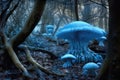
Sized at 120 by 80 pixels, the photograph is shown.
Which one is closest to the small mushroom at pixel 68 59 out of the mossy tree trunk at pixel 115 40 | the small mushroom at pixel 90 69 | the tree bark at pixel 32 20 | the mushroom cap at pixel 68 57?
the mushroom cap at pixel 68 57

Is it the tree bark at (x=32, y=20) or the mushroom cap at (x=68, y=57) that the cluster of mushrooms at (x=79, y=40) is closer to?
the mushroom cap at (x=68, y=57)

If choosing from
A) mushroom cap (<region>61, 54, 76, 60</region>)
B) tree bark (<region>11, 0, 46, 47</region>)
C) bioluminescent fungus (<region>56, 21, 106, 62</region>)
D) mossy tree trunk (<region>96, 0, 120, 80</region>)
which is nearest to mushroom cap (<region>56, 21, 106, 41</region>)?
bioluminescent fungus (<region>56, 21, 106, 62</region>)

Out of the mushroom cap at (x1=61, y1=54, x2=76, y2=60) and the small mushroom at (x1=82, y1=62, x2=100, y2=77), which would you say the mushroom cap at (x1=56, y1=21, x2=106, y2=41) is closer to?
the mushroom cap at (x1=61, y1=54, x2=76, y2=60)

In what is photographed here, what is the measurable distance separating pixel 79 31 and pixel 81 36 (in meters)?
0.23

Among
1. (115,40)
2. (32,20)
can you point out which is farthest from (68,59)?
(115,40)

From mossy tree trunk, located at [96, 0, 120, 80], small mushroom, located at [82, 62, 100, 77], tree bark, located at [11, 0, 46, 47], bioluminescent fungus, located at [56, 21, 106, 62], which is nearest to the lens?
mossy tree trunk, located at [96, 0, 120, 80]

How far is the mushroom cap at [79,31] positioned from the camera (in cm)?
686

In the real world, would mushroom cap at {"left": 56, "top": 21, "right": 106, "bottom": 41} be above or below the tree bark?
below

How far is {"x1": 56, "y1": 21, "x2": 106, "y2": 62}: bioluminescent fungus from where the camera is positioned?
22.6 feet

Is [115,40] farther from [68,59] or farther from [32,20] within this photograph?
[68,59]

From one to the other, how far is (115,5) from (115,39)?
1.18 feet

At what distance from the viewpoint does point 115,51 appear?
3057mm

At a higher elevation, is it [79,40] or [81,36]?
[81,36]

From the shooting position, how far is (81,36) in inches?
289
